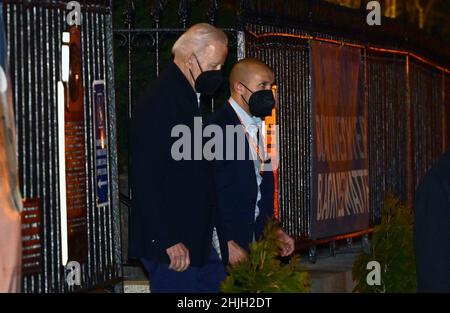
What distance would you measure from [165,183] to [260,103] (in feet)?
4.38

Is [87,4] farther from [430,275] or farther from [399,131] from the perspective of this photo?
[399,131]

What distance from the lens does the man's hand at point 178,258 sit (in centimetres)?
771

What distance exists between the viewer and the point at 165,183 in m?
7.78

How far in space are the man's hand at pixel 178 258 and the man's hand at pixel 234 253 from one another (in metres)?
0.53

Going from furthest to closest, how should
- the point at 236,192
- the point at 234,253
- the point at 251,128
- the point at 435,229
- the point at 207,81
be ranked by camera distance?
the point at 251,128 → the point at 236,192 → the point at 234,253 → the point at 207,81 → the point at 435,229

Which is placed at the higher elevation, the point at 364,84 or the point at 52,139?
the point at 364,84

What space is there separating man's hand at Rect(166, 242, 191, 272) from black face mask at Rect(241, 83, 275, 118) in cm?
143

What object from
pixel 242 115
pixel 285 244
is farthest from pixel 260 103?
pixel 285 244

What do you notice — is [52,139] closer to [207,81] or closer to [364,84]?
[207,81]

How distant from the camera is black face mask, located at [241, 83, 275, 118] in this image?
889cm

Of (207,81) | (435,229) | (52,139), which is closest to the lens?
(435,229)

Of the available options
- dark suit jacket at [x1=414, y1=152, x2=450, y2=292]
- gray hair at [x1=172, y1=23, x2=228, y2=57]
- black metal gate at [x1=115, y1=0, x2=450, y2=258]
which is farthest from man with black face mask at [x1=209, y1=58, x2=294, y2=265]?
dark suit jacket at [x1=414, y1=152, x2=450, y2=292]
